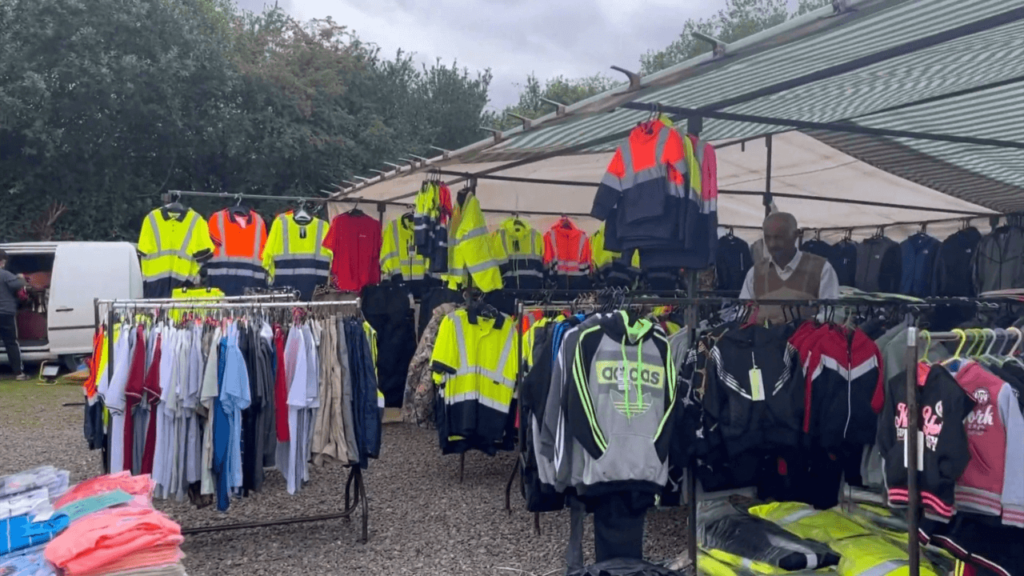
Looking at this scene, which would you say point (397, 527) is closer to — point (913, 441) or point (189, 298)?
point (189, 298)

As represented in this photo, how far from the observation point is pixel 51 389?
10875 millimetres

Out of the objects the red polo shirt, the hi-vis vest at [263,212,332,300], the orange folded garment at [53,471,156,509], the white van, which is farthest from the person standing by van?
the orange folded garment at [53,471,156,509]

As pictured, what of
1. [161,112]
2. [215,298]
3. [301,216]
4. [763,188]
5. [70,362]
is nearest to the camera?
[215,298]

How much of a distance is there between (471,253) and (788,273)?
2659mm

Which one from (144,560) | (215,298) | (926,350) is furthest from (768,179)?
(144,560)

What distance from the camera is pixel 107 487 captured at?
313 cm

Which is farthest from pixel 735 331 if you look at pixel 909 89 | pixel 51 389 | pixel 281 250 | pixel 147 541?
pixel 51 389

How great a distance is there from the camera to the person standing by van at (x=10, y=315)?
36.2 ft

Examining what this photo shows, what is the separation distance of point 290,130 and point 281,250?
10348 mm

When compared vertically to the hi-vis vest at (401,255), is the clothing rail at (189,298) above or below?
below

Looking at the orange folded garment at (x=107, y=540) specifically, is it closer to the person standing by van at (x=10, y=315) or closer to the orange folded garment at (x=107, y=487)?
the orange folded garment at (x=107, y=487)

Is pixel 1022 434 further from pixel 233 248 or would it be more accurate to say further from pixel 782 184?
pixel 233 248

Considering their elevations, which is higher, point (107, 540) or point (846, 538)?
point (107, 540)

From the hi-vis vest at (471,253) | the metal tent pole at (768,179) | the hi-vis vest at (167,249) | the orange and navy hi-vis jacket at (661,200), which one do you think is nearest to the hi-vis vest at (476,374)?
the hi-vis vest at (471,253)
